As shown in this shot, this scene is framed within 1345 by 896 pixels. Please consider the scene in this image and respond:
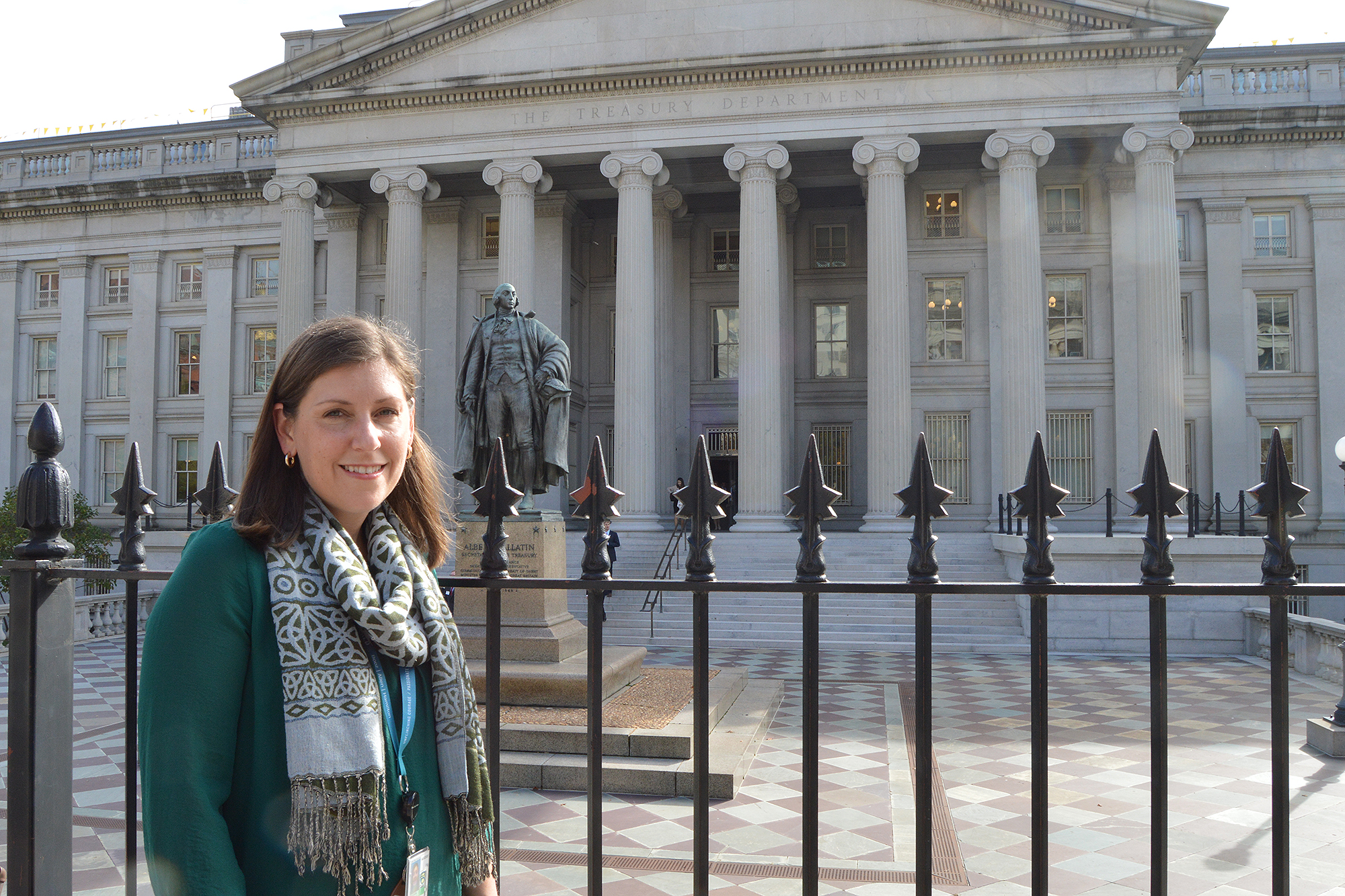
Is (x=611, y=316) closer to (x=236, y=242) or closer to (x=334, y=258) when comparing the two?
(x=334, y=258)

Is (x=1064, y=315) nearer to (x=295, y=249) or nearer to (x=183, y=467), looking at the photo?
(x=295, y=249)

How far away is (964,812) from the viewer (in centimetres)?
679

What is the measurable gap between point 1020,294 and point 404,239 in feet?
54.9

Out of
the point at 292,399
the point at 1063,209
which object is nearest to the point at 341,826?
the point at 292,399

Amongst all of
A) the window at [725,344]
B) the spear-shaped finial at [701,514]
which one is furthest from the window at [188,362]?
the spear-shaped finial at [701,514]

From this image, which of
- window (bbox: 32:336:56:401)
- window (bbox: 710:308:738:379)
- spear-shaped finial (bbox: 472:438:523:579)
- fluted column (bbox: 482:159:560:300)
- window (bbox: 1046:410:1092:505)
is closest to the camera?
spear-shaped finial (bbox: 472:438:523:579)

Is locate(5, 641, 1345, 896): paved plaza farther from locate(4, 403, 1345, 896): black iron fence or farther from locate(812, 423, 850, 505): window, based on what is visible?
locate(812, 423, 850, 505): window

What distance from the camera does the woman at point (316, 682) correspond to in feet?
5.73

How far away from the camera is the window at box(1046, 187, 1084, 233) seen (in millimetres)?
27281

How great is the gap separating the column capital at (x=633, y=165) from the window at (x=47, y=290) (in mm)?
24100

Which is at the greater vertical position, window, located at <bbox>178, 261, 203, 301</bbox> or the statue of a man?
window, located at <bbox>178, 261, 203, 301</bbox>

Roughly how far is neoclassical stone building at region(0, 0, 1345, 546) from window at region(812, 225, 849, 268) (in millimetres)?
89

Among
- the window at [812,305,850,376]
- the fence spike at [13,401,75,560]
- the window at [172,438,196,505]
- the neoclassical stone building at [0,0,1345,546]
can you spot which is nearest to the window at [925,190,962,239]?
the neoclassical stone building at [0,0,1345,546]

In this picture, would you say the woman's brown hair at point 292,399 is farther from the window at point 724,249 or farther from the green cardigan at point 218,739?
the window at point 724,249
